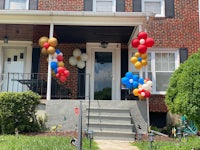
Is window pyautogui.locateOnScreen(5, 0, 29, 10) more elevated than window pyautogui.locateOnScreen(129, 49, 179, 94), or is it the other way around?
window pyautogui.locateOnScreen(5, 0, 29, 10)

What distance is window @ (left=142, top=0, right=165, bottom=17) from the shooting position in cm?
1095

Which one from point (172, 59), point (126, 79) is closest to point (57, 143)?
point (126, 79)

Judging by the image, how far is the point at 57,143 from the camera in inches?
210

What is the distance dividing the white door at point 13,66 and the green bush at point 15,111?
3.36 m

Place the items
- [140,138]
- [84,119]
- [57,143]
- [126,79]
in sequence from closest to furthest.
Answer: [57,143]
[140,138]
[84,119]
[126,79]

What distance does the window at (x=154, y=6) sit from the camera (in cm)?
1095

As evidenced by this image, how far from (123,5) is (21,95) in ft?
18.8

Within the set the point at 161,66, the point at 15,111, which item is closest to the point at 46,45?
the point at 15,111

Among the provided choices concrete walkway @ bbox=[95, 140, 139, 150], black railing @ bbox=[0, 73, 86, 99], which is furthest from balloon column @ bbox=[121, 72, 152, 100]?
black railing @ bbox=[0, 73, 86, 99]

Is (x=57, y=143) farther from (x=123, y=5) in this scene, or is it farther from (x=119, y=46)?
(x=123, y=5)

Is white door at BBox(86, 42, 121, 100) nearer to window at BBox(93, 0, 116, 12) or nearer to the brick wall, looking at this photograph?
window at BBox(93, 0, 116, 12)

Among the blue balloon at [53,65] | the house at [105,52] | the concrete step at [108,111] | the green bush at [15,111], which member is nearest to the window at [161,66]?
the house at [105,52]

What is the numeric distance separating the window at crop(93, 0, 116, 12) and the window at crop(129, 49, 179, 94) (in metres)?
2.03

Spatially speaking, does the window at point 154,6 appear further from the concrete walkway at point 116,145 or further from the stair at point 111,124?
the concrete walkway at point 116,145
